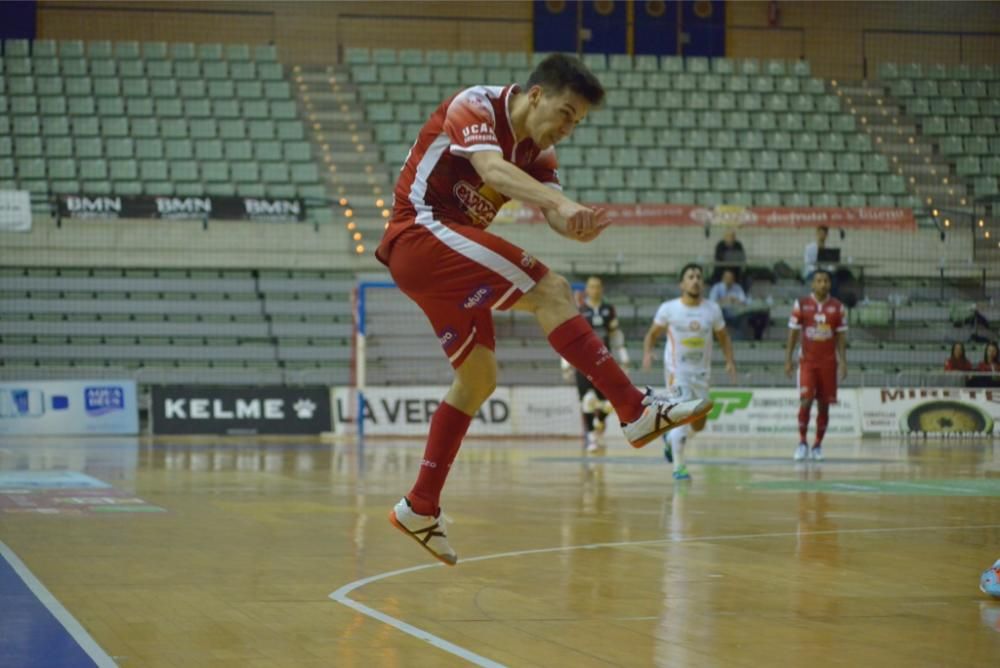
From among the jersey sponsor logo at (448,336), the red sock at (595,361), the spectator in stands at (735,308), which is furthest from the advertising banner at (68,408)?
the red sock at (595,361)

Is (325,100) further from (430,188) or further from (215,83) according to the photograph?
(430,188)

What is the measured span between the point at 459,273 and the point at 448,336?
35 centimetres

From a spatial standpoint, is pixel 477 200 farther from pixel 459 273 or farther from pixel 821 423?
pixel 821 423

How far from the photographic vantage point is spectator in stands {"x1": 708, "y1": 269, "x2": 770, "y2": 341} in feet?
80.0

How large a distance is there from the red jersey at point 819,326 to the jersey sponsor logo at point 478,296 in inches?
469

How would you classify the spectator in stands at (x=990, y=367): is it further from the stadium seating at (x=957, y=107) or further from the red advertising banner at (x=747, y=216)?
the stadium seating at (x=957, y=107)

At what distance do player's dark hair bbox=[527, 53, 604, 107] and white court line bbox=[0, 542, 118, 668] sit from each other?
2585 millimetres

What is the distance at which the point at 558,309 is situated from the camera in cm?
569

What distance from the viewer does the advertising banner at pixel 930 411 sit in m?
22.4

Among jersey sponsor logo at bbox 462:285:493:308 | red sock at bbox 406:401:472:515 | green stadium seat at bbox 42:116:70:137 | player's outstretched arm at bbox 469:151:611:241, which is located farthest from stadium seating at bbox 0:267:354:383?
player's outstretched arm at bbox 469:151:611:241

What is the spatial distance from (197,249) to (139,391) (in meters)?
3.41

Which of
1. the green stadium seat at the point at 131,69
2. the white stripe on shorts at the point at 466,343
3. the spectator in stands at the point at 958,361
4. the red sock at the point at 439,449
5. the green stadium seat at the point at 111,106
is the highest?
the green stadium seat at the point at 131,69

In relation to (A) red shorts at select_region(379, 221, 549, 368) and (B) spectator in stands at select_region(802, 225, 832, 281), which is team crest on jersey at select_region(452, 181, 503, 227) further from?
(B) spectator in stands at select_region(802, 225, 832, 281)

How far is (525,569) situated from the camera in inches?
265
